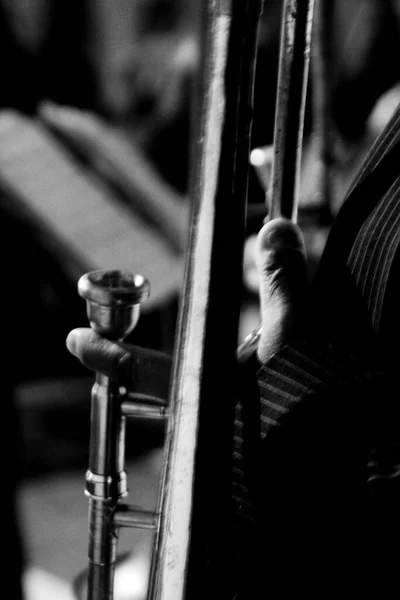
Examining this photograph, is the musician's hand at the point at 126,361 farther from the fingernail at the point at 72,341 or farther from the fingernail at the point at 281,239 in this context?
the fingernail at the point at 281,239

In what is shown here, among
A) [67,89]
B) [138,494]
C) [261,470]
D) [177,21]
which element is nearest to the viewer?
[261,470]

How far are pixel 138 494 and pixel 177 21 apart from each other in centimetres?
278

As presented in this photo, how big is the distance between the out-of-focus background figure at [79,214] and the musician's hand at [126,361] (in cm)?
58

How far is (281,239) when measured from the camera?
55 cm

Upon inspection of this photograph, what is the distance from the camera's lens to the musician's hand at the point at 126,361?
52 cm

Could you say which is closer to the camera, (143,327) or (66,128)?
(66,128)

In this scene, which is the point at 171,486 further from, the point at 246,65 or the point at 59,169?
the point at 59,169

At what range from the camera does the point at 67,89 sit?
3564 mm

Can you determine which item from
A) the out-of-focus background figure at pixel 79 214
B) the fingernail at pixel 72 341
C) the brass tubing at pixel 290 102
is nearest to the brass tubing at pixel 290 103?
the brass tubing at pixel 290 102

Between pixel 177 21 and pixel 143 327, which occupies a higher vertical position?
pixel 177 21

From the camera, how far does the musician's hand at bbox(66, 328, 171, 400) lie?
52cm

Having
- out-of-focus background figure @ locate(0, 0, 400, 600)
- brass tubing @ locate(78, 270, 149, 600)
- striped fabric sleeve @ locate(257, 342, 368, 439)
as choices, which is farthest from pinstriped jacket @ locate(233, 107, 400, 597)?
out-of-focus background figure @ locate(0, 0, 400, 600)

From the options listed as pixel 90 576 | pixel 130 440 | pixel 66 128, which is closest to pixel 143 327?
pixel 130 440

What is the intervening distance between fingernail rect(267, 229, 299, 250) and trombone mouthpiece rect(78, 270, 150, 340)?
9 centimetres
